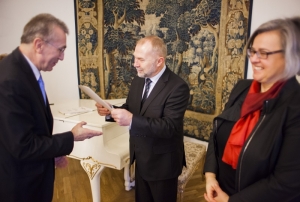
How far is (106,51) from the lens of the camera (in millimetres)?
3676

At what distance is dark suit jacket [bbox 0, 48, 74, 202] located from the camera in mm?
1078

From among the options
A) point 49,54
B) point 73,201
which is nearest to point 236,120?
point 49,54

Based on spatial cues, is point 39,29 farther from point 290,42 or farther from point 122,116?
point 290,42

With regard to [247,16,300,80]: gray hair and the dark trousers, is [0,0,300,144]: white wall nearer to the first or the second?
the dark trousers

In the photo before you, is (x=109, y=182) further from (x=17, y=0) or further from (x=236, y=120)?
(x=17, y=0)

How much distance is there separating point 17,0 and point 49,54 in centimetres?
304

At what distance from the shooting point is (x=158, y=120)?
146 cm

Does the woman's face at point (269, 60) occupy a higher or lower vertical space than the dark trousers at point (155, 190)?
higher

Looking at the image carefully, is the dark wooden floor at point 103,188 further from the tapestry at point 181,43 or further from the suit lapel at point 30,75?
the suit lapel at point 30,75

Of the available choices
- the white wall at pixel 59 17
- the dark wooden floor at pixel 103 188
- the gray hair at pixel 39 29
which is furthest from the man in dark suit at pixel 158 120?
the white wall at pixel 59 17

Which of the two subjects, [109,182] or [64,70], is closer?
[109,182]

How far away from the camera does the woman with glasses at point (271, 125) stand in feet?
2.99

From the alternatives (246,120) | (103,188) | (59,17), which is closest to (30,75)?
(246,120)

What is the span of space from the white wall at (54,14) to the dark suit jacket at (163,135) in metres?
2.60
